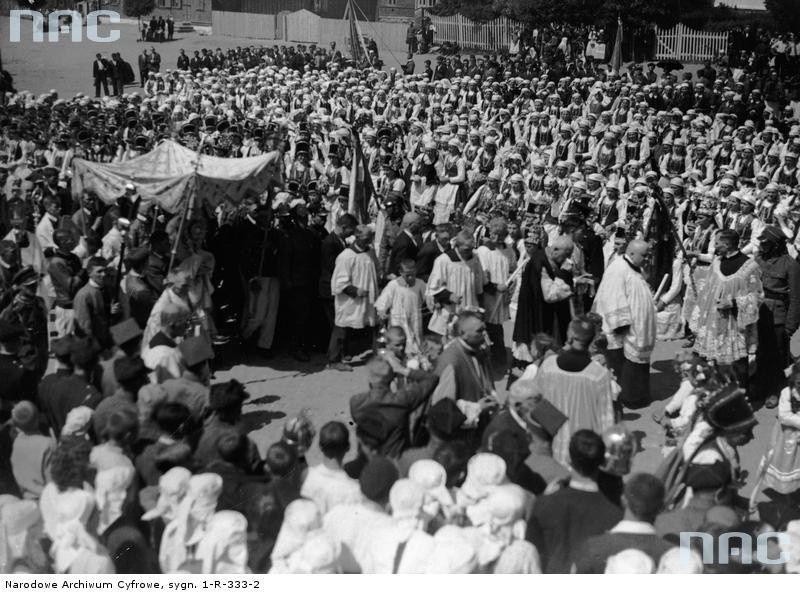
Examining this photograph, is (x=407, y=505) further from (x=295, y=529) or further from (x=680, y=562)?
Result: (x=680, y=562)

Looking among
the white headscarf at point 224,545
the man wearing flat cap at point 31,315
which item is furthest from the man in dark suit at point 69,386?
the white headscarf at point 224,545

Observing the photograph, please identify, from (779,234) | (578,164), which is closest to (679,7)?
(578,164)

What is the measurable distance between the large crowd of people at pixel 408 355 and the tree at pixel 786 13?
37.2ft

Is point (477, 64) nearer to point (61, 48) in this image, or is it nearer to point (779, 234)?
point (61, 48)

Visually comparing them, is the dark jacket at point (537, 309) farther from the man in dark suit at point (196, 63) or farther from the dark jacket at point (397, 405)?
the man in dark suit at point (196, 63)

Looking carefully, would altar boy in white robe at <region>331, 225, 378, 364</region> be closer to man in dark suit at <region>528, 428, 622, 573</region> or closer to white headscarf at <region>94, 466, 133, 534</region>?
white headscarf at <region>94, 466, 133, 534</region>

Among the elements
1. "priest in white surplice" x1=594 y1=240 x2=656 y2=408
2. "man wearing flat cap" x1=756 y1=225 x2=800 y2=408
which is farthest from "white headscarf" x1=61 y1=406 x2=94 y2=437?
"man wearing flat cap" x1=756 y1=225 x2=800 y2=408

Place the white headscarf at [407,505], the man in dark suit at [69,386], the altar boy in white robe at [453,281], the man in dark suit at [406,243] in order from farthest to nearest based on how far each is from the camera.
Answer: the man in dark suit at [406,243] < the altar boy in white robe at [453,281] < the man in dark suit at [69,386] < the white headscarf at [407,505]

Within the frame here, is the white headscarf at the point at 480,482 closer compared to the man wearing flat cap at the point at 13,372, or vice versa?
the white headscarf at the point at 480,482

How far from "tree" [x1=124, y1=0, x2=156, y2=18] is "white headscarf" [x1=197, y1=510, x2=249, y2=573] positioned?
27.6 meters

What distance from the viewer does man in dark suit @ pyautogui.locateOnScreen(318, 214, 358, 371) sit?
10422 mm

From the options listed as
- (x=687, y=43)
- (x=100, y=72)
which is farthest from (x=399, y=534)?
(x=687, y=43)

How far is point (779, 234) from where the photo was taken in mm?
9773

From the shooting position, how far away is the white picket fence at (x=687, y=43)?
32.7m
